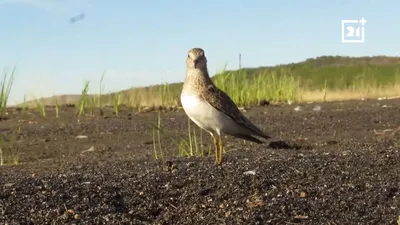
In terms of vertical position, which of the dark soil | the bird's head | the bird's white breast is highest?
the bird's head

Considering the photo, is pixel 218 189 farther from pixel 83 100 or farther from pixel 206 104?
pixel 83 100

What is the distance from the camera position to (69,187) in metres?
4.18

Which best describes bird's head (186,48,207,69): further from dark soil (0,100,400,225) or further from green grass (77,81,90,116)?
green grass (77,81,90,116)

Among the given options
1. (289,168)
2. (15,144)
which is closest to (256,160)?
(289,168)

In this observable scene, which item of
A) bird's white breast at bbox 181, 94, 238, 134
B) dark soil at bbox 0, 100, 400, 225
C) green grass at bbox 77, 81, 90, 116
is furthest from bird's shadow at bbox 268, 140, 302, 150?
green grass at bbox 77, 81, 90, 116

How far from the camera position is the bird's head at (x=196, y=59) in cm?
484

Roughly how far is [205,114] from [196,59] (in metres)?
0.44

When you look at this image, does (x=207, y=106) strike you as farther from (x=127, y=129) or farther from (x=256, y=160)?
(x=127, y=129)

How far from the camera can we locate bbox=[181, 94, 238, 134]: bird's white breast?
4.62 m

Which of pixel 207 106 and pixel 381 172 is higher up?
pixel 207 106

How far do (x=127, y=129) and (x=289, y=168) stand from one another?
488 centimetres

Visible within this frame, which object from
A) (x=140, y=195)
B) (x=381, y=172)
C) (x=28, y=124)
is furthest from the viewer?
(x=28, y=124)

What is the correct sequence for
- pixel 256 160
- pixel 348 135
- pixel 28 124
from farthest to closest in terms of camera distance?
1. pixel 28 124
2. pixel 348 135
3. pixel 256 160

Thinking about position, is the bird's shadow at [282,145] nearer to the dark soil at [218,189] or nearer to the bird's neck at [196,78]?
the dark soil at [218,189]
